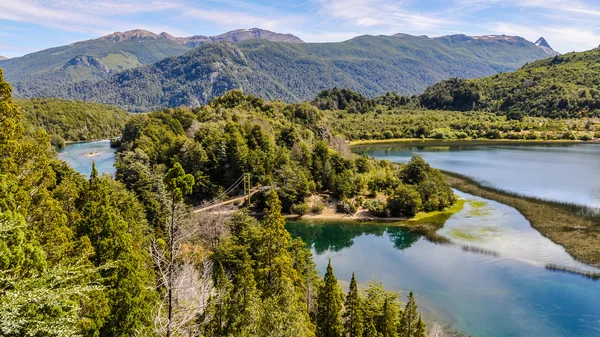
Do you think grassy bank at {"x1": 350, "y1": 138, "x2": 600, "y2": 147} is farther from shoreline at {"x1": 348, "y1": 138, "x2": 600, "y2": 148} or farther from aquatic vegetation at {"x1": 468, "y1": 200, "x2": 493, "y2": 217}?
aquatic vegetation at {"x1": 468, "y1": 200, "x2": 493, "y2": 217}

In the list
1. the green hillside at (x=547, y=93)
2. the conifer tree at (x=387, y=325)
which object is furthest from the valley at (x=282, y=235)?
the green hillside at (x=547, y=93)

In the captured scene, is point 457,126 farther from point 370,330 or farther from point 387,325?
point 370,330

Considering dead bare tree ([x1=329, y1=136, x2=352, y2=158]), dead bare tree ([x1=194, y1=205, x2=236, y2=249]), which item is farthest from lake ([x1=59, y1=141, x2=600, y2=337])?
dead bare tree ([x1=329, y1=136, x2=352, y2=158])

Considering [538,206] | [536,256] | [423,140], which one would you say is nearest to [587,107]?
[423,140]

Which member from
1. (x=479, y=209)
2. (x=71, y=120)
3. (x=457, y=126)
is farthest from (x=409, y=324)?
(x=71, y=120)

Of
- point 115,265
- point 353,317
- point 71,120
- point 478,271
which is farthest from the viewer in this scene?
point 71,120
